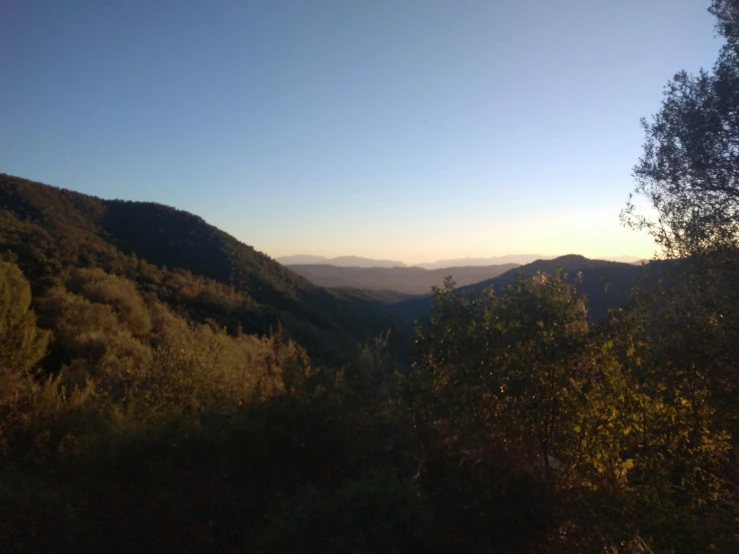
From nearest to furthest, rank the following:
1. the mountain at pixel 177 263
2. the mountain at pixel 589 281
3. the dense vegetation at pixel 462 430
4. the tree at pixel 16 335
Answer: the dense vegetation at pixel 462 430, the mountain at pixel 589 281, the tree at pixel 16 335, the mountain at pixel 177 263

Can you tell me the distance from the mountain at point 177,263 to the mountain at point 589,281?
7045 millimetres

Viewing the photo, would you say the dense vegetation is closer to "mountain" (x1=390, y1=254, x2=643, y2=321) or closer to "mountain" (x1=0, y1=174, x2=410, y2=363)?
"mountain" (x1=390, y1=254, x2=643, y2=321)

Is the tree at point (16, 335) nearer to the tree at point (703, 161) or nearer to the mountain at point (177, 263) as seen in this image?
the mountain at point (177, 263)

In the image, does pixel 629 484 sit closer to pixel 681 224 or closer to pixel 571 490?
pixel 571 490

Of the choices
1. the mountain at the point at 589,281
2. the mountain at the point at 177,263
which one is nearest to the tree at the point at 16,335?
the mountain at the point at 177,263

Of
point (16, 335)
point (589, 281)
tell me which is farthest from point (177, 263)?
point (16, 335)

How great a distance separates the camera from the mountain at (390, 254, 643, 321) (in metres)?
6.30

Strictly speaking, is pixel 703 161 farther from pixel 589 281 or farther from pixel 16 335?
pixel 589 281

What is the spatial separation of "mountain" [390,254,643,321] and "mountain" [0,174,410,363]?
7.05 meters

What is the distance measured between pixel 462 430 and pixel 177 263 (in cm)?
3626

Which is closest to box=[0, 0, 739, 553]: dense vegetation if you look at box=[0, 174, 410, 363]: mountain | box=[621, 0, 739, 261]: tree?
box=[621, 0, 739, 261]: tree

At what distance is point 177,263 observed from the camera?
125 feet

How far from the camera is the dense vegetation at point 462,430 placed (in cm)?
458

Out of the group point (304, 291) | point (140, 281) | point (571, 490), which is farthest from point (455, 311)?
point (304, 291)
